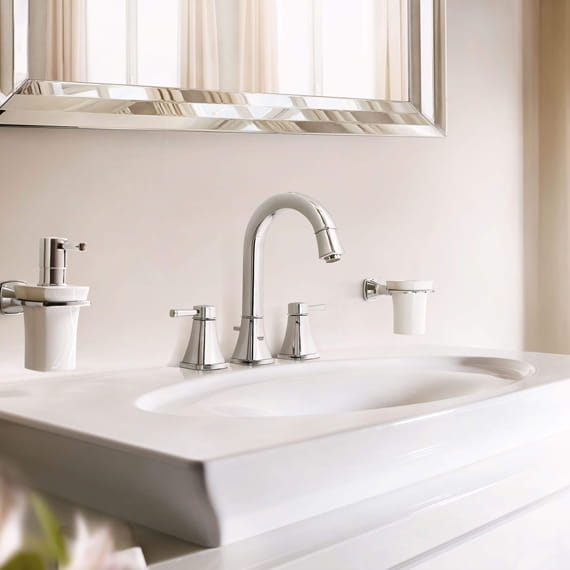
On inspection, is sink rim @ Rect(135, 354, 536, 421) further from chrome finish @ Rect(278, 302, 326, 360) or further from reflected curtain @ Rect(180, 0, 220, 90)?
reflected curtain @ Rect(180, 0, 220, 90)

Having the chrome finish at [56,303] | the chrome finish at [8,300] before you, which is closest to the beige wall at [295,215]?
the chrome finish at [8,300]

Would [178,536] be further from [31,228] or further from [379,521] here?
[31,228]

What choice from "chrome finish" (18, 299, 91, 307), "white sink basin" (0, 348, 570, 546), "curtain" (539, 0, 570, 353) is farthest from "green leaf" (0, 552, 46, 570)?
"curtain" (539, 0, 570, 353)

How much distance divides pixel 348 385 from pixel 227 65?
45cm

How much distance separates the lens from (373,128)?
47.8 inches

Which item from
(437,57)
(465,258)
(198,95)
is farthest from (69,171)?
(465,258)

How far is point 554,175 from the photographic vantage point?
1605 mm

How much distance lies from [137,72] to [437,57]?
1.84 ft

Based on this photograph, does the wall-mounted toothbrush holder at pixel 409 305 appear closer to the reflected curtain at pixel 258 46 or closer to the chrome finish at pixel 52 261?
the reflected curtain at pixel 258 46

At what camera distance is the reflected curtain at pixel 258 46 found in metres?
1.08

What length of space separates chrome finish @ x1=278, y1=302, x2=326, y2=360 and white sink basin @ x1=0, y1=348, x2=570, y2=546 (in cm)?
14

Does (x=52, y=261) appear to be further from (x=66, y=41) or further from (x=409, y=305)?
(x=409, y=305)

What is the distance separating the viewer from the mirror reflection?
36.6 inches

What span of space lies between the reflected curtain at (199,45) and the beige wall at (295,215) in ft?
0.25
